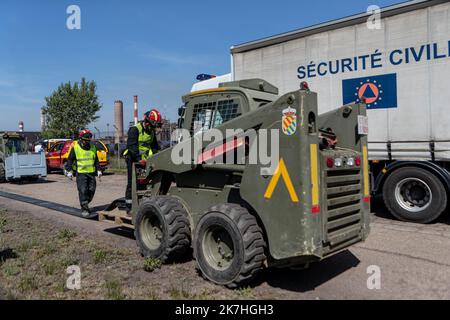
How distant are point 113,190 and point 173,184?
8.01 metres

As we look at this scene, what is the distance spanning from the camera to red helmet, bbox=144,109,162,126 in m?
6.62

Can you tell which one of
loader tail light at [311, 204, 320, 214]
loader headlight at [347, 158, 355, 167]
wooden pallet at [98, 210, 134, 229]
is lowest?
wooden pallet at [98, 210, 134, 229]

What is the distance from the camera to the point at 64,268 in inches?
197

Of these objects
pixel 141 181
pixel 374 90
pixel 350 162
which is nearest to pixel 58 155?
pixel 141 181

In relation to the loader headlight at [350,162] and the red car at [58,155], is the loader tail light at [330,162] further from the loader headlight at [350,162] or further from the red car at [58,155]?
the red car at [58,155]

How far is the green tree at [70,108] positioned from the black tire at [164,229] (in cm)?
2950

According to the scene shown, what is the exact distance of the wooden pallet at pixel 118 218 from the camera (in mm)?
6406

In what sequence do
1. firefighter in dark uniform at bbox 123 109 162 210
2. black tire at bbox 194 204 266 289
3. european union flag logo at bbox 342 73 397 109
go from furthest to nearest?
european union flag logo at bbox 342 73 397 109, firefighter in dark uniform at bbox 123 109 162 210, black tire at bbox 194 204 266 289

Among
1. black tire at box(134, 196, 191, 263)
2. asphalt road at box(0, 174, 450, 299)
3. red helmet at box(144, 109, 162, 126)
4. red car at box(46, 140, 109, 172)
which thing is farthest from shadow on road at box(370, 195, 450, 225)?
red car at box(46, 140, 109, 172)

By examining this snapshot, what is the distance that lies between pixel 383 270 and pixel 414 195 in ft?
9.88

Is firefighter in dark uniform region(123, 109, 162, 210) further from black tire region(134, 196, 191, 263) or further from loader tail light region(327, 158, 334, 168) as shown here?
loader tail light region(327, 158, 334, 168)

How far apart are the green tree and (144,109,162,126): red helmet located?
1109 inches

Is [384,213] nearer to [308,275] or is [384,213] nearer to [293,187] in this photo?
[308,275]

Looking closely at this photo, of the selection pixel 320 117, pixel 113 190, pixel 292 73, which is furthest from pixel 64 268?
pixel 113 190
